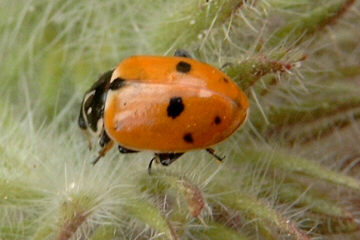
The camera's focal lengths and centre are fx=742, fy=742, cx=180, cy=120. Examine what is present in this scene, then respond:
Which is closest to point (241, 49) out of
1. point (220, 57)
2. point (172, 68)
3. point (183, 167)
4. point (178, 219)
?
point (220, 57)

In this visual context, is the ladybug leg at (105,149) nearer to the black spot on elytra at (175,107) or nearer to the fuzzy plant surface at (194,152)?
the fuzzy plant surface at (194,152)

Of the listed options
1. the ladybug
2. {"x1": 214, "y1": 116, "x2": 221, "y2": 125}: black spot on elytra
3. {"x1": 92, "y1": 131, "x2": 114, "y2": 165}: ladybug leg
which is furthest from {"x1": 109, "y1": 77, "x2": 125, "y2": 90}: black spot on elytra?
{"x1": 214, "y1": 116, "x2": 221, "y2": 125}: black spot on elytra

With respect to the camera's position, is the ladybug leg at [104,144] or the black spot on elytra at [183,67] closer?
the black spot on elytra at [183,67]

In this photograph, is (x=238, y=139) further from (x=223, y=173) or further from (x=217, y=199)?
(x=217, y=199)

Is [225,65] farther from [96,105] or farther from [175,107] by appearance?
[96,105]

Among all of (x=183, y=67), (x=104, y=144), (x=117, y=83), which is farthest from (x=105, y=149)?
(x=183, y=67)

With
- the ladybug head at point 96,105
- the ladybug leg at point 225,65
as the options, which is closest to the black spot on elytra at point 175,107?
the ladybug leg at point 225,65

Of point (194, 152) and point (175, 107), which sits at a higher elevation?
point (175, 107)
